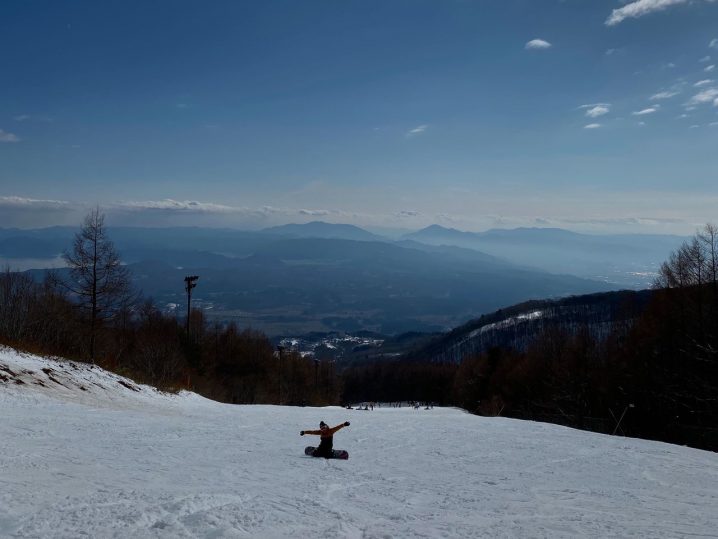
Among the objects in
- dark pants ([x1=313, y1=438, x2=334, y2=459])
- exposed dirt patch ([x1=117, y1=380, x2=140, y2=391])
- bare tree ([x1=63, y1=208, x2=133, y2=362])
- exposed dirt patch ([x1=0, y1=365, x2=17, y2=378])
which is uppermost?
bare tree ([x1=63, y1=208, x2=133, y2=362])

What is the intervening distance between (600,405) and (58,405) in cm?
4302

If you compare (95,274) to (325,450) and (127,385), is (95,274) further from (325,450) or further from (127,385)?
(325,450)

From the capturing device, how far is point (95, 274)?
24.9 meters

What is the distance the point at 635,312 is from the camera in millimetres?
47719

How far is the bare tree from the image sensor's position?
24.8 metres

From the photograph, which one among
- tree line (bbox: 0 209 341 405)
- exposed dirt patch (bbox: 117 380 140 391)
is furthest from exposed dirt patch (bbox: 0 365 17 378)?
exposed dirt patch (bbox: 117 380 140 391)

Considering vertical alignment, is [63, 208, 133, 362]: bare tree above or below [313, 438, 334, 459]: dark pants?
above

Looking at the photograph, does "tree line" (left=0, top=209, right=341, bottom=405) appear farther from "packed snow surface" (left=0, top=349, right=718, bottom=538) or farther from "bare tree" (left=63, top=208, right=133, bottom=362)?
"packed snow surface" (left=0, top=349, right=718, bottom=538)

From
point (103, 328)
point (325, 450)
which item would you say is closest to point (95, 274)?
point (103, 328)

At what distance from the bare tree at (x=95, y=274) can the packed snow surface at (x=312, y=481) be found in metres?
8.00

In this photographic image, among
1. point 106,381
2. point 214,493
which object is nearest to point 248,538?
point 214,493

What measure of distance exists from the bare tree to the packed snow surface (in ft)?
26.3

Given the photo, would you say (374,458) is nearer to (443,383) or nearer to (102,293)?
(102,293)

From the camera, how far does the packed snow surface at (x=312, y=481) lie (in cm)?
642
